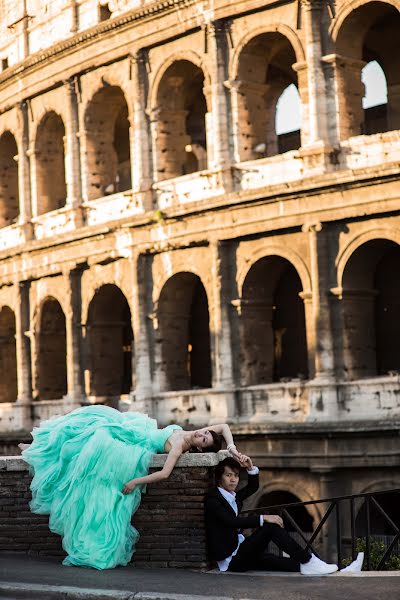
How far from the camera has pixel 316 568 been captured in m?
11.0

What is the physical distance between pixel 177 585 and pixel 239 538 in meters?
1.09

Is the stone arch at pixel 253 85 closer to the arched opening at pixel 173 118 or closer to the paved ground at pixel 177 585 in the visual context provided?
the arched opening at pixel 173 118

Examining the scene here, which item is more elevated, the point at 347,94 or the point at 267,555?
the point at 347,94

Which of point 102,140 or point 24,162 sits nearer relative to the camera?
point 102,140

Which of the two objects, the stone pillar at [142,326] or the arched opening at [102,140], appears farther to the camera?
the arched opening at [102,140]

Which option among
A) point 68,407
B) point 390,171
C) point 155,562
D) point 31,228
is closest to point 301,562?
point 155,562

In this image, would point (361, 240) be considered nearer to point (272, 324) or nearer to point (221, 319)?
point (272, 324)

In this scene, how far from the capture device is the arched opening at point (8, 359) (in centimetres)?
3045

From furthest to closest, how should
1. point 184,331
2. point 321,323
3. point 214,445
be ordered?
point 184,331 → point 321,323 → point 214,445

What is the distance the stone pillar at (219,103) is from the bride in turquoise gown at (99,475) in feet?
40.0

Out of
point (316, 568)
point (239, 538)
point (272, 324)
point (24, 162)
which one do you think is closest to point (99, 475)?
point (239, 538)

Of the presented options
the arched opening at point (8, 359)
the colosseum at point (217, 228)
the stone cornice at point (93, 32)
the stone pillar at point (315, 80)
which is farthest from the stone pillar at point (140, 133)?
the arched opening at point (8, 359)

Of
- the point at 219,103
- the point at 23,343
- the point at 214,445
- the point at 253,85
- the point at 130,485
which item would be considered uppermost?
the point at 253,85

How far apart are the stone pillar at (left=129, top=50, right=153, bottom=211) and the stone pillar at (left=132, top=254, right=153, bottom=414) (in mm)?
1284
